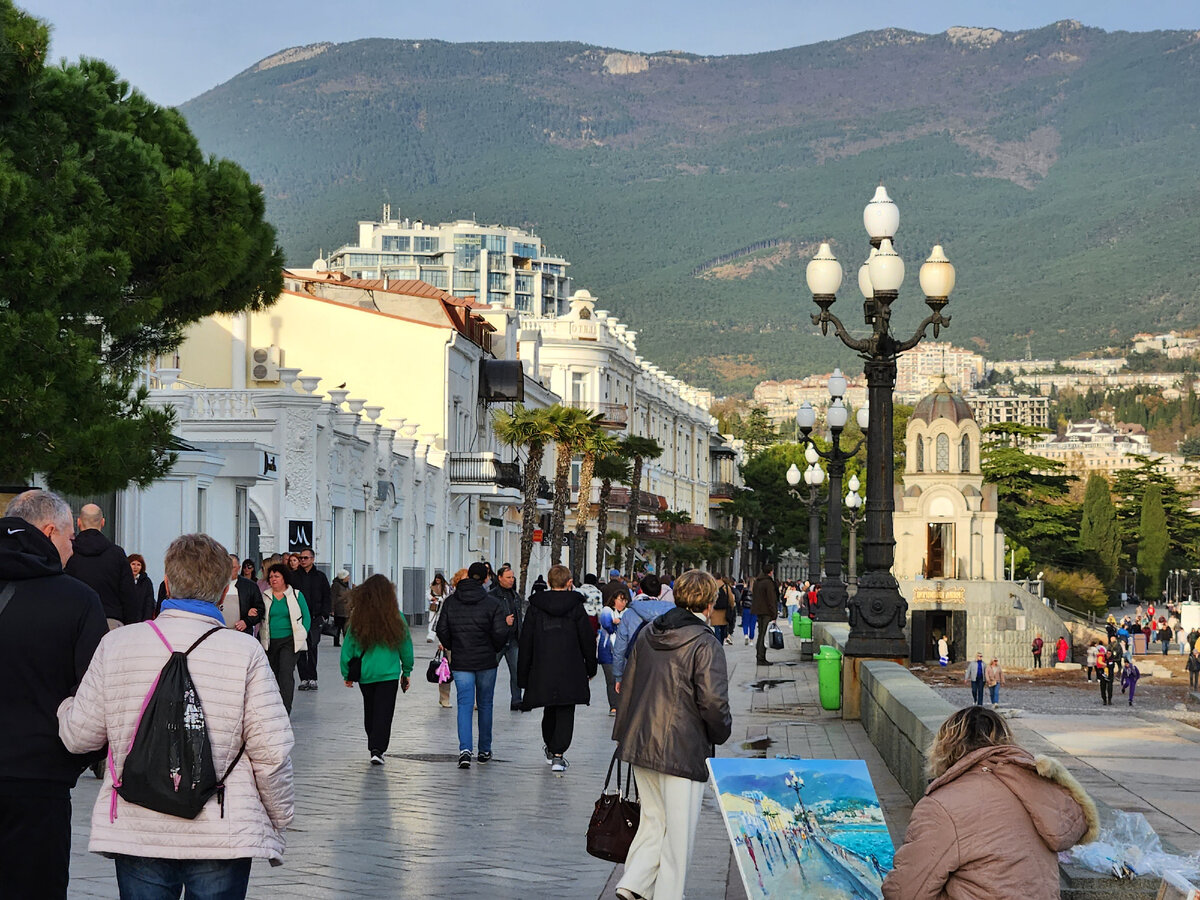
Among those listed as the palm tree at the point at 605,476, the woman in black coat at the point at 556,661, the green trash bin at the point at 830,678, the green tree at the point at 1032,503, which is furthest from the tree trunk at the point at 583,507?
the green tree at the point at 1032,503

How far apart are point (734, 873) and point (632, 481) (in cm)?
6016

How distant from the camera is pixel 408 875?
370 inches

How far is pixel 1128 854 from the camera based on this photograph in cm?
649

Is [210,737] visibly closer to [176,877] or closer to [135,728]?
[135,728]

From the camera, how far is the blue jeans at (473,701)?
14.6 metres

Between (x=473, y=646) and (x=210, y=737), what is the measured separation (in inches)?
367

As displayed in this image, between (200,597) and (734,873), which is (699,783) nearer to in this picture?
(734,873)

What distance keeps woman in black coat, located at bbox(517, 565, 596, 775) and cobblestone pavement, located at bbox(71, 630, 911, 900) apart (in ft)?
1.20

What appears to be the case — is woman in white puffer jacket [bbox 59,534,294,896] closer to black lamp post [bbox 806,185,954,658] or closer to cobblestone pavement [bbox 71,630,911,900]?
cobblestone pavement [bbox 71,630,911,900]

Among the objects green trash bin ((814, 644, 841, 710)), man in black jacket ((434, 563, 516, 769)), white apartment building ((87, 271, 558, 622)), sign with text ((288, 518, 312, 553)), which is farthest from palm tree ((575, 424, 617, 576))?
man in black jacket ((434, 563, 516, 769))

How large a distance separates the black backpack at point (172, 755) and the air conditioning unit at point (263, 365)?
39790 millimetres

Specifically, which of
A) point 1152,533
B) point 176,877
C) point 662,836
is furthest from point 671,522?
point 176,877

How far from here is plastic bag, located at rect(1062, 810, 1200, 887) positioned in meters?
6.36

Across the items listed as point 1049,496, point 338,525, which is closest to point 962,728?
point 338,525
